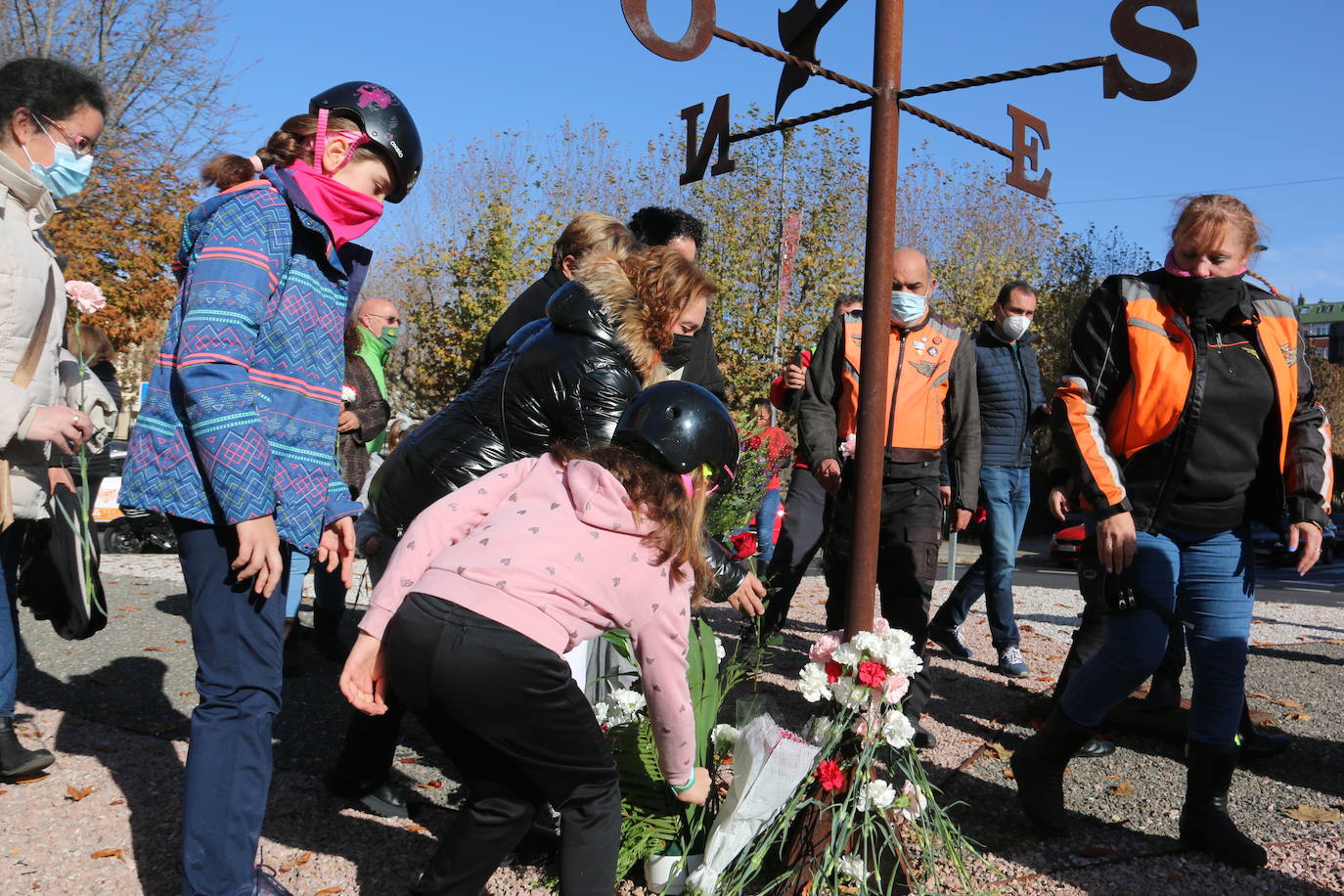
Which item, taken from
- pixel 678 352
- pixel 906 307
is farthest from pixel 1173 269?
pixel 678 352

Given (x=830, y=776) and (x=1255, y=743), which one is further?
(x=1255, y=743)

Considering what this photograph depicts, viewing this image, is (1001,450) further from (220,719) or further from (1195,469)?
(220,719)

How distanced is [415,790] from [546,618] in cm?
171

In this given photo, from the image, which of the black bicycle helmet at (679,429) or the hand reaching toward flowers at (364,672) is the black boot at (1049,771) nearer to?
the black bicycle helmet at (679,429)

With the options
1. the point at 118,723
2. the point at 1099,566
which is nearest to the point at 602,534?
the point at 1099,566

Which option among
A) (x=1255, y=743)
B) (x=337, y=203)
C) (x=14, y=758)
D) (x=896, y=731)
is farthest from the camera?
(x=1255, y=743)

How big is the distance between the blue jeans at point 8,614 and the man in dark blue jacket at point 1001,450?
14.0ft

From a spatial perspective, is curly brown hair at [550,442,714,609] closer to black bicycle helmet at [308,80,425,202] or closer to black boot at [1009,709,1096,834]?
black bicycle helmet at [308,80,425,202]

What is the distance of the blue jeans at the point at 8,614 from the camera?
334cm

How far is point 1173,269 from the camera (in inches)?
127

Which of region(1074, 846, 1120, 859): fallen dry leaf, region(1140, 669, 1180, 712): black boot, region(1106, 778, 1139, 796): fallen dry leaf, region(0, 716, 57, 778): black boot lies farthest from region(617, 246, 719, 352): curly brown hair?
region(1140, 669, 1180, 712): black boot

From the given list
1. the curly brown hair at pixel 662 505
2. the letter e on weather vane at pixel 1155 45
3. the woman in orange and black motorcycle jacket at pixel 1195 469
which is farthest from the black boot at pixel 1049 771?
the letter e on weather vane at pixel 1155 45

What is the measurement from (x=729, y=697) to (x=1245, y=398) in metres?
1.84

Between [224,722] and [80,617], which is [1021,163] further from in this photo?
[80,617]
